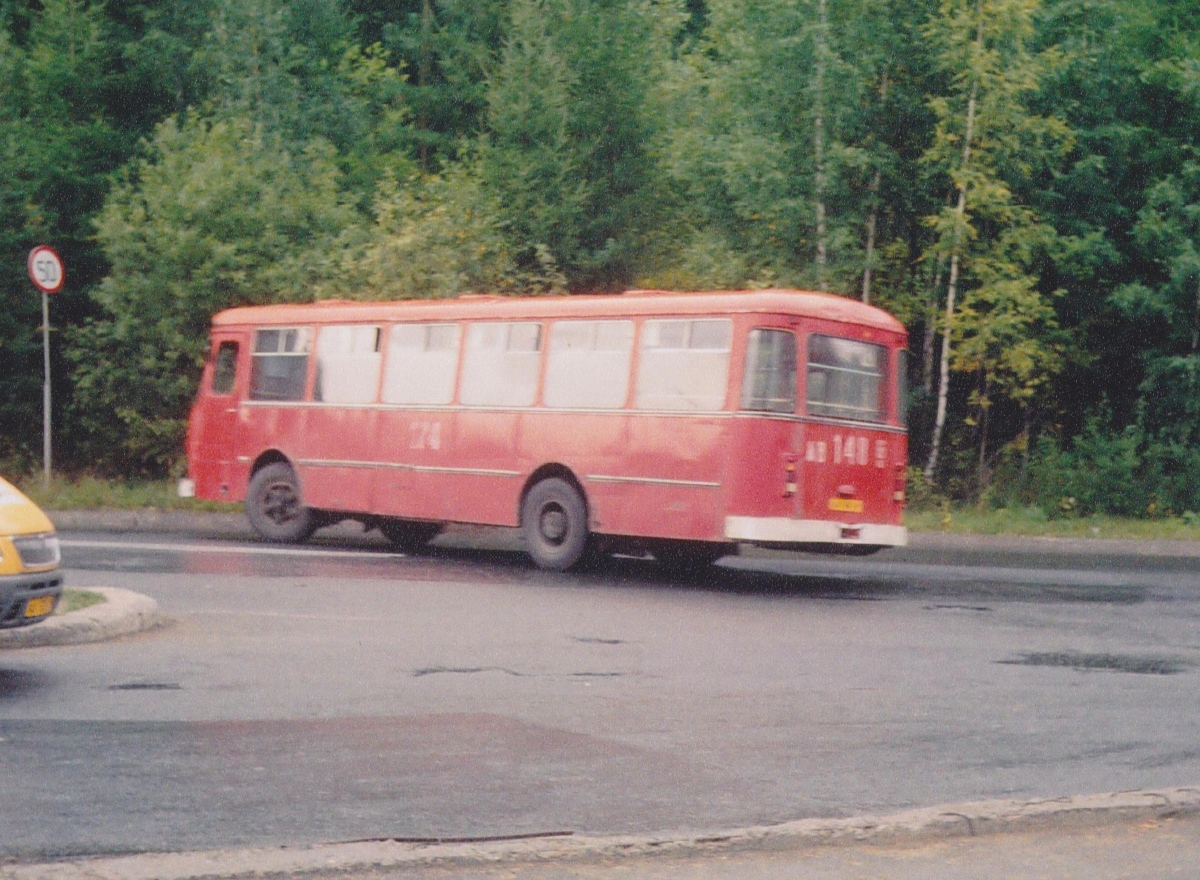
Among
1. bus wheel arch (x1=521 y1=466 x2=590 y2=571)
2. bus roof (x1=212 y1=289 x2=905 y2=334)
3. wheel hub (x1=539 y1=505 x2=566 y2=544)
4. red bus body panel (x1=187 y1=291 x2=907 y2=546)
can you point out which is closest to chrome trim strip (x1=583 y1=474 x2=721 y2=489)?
red bus body panel (x1=187 y1=291 x2=907 y2=546)

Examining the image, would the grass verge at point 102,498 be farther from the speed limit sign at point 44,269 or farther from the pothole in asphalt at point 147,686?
the pothole in asphalt at point 147,686

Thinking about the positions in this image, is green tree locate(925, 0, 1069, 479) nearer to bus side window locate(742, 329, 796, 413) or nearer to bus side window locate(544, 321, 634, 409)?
bus side window locate(544, 321, 634, 409)

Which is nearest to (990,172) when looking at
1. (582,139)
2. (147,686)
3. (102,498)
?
(582,139)

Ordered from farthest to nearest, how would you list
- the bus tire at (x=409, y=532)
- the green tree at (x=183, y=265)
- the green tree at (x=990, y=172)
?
the green tree at (x=183, y=265), the green tree at (x=990, y=172), the bus tire at (x=409, y=532)

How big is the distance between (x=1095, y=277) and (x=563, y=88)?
31.0 feet

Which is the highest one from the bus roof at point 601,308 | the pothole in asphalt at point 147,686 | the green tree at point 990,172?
the green tree at point 990,172

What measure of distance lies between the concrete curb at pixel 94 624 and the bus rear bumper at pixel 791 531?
570 cm

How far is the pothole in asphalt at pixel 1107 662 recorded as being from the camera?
11523 millimetres

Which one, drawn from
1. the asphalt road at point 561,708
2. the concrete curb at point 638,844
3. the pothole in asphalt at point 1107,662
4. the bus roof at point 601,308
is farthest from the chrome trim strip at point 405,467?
the concrete curb at point 638,844

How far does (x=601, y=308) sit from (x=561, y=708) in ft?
30.5

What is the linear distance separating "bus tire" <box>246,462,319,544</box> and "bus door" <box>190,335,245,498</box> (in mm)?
655

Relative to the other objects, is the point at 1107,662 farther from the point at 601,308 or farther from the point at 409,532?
the point at 409,532

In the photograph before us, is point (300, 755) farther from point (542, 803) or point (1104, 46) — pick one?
point (1104, 46)

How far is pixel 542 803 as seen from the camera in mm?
7000
